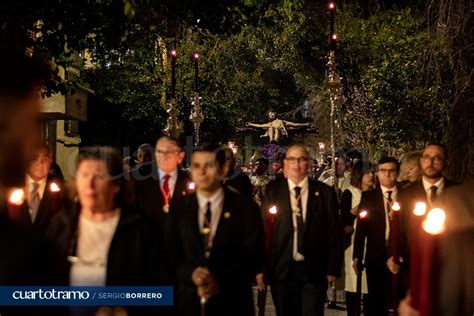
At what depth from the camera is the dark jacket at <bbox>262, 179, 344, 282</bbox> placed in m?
8.52

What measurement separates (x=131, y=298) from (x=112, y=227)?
412 mm

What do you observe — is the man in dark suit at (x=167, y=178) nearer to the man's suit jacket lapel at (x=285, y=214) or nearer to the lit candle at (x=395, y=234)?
the man's suit jacket lapel at (x=285, y=214)

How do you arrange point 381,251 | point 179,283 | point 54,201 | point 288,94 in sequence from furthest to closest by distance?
point 288,94
point 381,251
point 54,201
point 179,283

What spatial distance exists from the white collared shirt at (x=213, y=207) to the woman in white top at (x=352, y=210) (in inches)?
178

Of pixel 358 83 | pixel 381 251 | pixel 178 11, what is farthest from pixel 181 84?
pixel 381 251

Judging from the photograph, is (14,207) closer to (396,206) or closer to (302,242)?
(302,242)

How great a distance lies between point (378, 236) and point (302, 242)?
173 centimetres

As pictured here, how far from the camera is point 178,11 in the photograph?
45.9 feet

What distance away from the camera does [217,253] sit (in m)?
6.45

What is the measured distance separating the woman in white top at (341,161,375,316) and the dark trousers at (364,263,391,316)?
0.63 metres

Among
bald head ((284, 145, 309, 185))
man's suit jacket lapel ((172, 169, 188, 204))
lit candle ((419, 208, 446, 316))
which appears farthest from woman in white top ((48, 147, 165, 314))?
man's suit jacket lapel ((172, 169, 188, 204))

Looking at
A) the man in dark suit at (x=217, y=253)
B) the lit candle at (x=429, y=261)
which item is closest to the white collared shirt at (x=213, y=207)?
the man in dark suit at (x=217, y=253)

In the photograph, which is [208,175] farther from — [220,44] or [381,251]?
[220,44]

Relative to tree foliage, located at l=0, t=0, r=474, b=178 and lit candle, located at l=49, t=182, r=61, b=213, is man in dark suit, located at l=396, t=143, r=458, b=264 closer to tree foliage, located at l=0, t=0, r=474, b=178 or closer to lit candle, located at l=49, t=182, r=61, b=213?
lit candle, located at l=49, t=182, r=61, b=213
